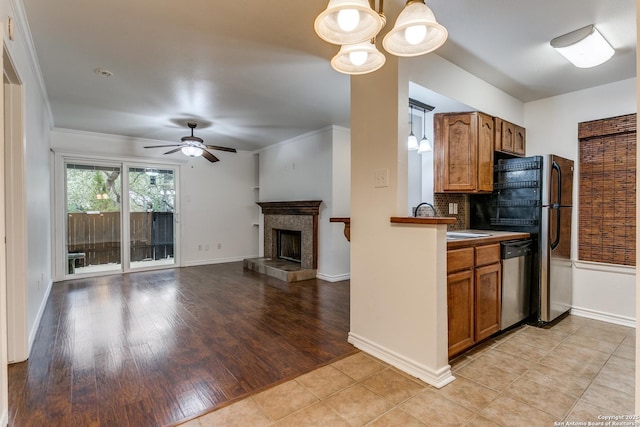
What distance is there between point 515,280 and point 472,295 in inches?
31.1

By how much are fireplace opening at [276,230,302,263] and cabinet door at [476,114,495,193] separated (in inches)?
132

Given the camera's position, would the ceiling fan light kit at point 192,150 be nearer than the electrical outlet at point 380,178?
No

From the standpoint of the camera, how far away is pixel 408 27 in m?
1.33

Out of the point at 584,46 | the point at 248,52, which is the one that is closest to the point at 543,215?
the point at 584,46

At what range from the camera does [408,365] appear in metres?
2.15

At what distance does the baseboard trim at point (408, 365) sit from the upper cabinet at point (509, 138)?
7.77 ft

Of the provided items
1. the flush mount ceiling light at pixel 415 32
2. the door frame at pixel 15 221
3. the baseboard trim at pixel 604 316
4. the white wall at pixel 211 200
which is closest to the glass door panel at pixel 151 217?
the white wall at pixel 211 200

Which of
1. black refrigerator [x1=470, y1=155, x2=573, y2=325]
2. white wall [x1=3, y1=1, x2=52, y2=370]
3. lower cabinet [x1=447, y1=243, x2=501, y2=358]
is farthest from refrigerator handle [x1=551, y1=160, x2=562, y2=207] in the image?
white wall [x1=3, y1=1, x2=52, y2=370]

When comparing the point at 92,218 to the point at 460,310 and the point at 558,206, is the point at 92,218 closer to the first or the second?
the point at 460,310

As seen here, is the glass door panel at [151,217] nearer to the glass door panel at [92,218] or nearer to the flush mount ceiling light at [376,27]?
the glass door panel at [92,218]

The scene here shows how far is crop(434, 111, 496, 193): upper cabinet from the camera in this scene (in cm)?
305

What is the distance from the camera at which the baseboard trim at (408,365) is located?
6.59 ft

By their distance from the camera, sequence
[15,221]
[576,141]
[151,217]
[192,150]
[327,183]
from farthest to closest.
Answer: [151,217], [327,183], [192,150], [576,141], [15,221]

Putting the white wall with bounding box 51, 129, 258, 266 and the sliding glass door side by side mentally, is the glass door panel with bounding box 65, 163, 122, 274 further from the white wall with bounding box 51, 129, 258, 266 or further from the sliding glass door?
the white wall with bounding box 51, 129, 258, 266
